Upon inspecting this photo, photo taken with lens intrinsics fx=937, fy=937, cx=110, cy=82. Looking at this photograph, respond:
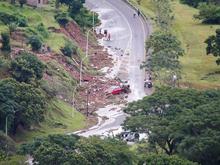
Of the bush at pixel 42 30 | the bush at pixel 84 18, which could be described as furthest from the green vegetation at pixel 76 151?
the bush at pixel 84 18

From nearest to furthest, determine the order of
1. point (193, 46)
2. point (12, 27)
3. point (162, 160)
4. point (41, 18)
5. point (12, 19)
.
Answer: point (162, 160) < point (12, 27) < point (12, 19) < point (41, 18) < point (193, 46)

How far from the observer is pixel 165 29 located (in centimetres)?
13625

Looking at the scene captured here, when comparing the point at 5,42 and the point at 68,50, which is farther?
the point at 68,50

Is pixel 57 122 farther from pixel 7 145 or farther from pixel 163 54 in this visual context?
pixel 163 54

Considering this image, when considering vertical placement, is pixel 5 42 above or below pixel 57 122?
above

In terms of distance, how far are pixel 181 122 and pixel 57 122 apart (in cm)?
1929

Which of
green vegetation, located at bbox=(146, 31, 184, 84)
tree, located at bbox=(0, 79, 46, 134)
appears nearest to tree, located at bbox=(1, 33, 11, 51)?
tree, located at bbox=(0, 79, 46, 134)

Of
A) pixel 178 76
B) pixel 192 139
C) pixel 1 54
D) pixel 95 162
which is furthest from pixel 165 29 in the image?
pixel 95 162

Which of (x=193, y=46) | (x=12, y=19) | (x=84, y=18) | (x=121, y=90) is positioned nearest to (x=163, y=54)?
(x=121, y=90)

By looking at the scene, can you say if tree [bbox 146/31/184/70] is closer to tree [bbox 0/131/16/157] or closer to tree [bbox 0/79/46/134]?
tree [bbox 0/79/46/134]

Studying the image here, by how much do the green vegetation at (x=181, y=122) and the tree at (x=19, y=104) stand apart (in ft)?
31.5

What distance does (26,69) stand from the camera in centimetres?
10231

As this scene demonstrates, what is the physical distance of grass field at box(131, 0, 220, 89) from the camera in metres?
122

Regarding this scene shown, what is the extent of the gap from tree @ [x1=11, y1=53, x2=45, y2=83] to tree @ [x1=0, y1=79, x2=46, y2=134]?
4.56 m
